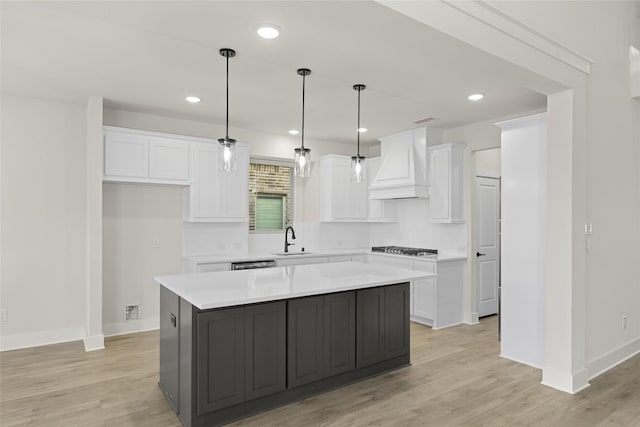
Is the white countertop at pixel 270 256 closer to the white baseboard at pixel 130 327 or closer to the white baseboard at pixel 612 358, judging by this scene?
the white baseboard at pixel 130 327

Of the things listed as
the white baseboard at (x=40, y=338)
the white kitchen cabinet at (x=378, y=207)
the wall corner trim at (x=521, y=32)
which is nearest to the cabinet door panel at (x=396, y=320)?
the wall corner trim at (x=521, y=32)

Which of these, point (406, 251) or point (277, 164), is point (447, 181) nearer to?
point (406, 251)

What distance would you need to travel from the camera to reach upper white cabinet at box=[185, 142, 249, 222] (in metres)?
5.11

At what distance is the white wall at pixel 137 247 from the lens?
4.86 m

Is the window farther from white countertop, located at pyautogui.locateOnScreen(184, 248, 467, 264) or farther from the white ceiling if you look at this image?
the white ceiling

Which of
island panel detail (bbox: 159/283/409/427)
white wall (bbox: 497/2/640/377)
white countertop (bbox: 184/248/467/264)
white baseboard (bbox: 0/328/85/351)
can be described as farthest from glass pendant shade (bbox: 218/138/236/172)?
white baseboard (bbox: 0/328/85/351)

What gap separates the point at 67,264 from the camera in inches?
183

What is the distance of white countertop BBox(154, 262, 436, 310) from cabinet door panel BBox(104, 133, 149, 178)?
186cm

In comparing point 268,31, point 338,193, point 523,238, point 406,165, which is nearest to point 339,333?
point 523,238

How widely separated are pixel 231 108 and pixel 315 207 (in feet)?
7.81

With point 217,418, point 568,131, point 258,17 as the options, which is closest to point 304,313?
point 217,418

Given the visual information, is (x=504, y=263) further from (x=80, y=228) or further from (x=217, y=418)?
(x=80, y=228)

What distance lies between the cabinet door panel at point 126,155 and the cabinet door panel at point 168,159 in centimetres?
7

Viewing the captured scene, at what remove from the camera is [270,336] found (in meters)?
2.91
